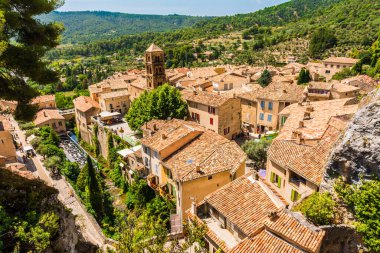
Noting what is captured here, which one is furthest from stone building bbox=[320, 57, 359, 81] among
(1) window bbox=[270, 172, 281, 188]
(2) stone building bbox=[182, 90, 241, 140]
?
(1) window bbox=[270, 172, 281, 188]

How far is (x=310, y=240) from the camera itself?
43.8 feet

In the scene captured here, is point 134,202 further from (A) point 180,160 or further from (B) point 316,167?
(B) point 316,167

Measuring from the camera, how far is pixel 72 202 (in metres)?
33.0

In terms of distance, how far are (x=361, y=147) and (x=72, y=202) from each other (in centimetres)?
3082

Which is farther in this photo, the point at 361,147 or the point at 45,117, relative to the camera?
the point at 45,117

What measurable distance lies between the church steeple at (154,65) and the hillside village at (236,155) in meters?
0.20

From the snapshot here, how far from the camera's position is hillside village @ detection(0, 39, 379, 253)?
15.6m

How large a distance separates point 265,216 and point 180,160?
38.6ft

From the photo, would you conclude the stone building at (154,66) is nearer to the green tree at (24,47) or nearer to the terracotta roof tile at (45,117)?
the terracotta roof tile at (45,117)

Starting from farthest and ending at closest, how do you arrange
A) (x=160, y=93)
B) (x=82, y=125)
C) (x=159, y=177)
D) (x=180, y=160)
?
(x=82, y=125) < (x=160, y=93) < (x=159, y=177) < (x=180, y=160)

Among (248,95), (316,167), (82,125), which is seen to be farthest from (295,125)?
(82,125)

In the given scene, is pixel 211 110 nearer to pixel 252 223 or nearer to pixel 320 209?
pixel 252 223

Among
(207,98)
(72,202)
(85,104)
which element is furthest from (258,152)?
(85,104)

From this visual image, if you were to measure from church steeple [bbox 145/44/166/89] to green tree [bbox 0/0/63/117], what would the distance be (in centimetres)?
4458
